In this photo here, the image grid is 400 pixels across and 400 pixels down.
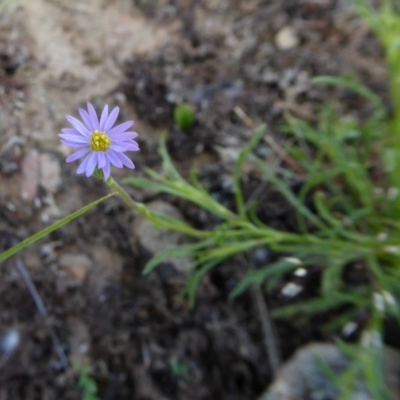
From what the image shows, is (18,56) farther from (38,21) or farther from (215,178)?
(215,178)

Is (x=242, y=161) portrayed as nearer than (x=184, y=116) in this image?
Yes

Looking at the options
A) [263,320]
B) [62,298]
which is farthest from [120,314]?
[263,320]

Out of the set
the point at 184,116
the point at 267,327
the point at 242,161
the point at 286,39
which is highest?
the point at 286,39

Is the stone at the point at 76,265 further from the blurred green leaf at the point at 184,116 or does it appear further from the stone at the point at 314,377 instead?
the stone at the point at 314,377

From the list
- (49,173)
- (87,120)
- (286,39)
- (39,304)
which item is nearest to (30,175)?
(49,173)

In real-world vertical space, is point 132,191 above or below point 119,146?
above

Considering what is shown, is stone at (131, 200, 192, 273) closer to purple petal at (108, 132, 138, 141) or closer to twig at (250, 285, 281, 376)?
twig at (250, 285, 281, 376)

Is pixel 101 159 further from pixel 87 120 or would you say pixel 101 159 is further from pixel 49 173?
pixel 49 173
